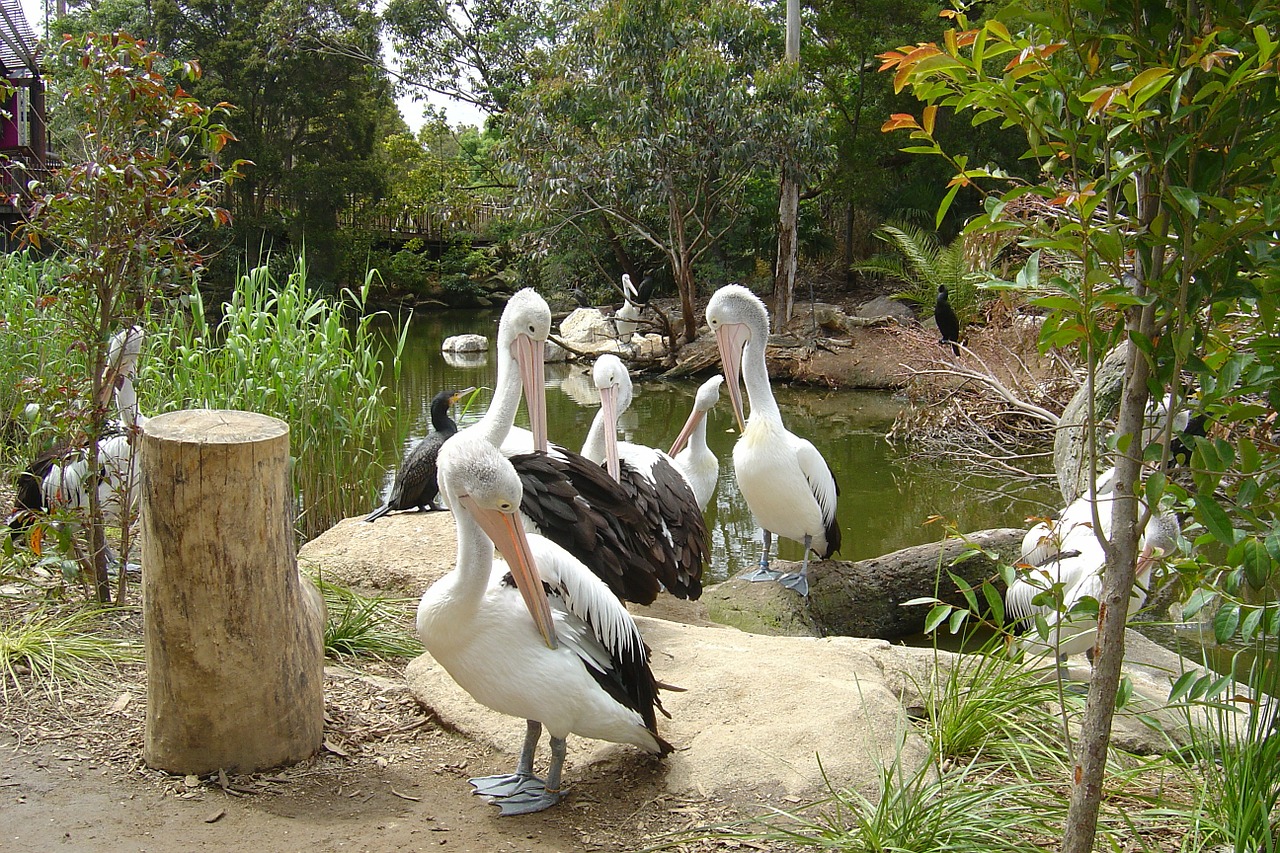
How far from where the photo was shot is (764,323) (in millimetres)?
6148

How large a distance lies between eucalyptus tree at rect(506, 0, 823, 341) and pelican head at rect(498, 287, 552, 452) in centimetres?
1011

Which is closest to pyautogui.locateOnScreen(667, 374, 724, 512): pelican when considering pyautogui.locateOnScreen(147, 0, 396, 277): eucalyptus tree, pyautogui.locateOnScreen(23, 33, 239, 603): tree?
pyautogui.locateOnScreen(23, 33, 239, 603): tree

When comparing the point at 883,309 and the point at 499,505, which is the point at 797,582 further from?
the point at 883,309

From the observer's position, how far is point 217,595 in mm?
2863

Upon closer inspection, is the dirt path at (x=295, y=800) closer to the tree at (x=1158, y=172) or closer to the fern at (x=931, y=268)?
the tree at (x=1158, y=172)

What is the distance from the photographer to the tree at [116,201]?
3.80 m

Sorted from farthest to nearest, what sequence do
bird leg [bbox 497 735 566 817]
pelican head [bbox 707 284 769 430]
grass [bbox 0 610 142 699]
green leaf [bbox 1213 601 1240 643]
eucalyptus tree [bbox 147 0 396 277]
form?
eucalyptus tree [bbox 147 0 396 277] < pelican head [bbox 707 284 769 430] < grass [bbox 0 610 142 699] < bird leg [bbox 497 735 566 817] < green leaf [bbox 1213 601 1240 643]

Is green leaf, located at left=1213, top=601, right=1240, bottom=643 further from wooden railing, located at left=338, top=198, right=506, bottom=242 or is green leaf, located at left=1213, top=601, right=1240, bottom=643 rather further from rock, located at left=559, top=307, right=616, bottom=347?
wooden railing, located at left=338, top=198, right=506, bottom=242

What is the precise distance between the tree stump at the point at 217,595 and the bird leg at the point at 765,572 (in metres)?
3.30

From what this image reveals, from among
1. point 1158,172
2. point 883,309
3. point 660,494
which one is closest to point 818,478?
point 660,494

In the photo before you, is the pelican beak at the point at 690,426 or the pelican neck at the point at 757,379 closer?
the pelican neck at the point at 757,379

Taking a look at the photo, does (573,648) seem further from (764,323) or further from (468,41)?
(468,41)

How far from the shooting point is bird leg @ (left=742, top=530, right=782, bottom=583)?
5.89 metres

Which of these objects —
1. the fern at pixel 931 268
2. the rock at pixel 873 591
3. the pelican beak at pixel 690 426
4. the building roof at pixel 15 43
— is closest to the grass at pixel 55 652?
the rock at pixel 873 591
